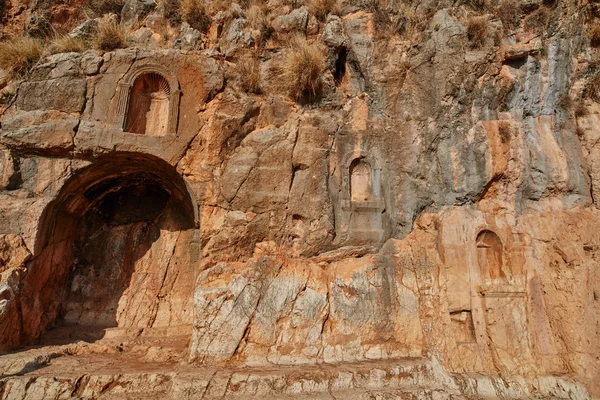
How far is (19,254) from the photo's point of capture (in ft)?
20.3

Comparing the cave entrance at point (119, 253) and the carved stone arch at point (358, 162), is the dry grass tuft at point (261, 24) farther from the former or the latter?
the cave entrance at point (119, 253)

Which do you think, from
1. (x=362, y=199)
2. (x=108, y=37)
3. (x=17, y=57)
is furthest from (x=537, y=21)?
(x=17, y=57)

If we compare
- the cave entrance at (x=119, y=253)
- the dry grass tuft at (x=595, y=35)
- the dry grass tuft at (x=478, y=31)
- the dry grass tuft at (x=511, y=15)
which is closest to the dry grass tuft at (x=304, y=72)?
the cave entrance at (x=119, y=253)

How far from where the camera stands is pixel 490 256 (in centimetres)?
660

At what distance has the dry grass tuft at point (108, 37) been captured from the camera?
7.42 metres

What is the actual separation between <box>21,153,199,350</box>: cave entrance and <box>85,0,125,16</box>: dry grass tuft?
4.61 metres

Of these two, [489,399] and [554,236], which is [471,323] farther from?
[554,236]

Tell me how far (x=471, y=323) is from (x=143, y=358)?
551cm

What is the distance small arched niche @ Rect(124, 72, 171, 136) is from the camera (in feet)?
23.9

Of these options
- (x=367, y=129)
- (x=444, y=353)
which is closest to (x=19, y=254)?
(x=367, y=129)

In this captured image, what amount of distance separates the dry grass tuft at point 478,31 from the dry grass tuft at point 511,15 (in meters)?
0.60

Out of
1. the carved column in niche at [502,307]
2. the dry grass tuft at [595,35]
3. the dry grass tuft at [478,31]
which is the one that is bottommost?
the carved column in niche at [502,307]

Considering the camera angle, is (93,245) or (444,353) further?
(93,245)

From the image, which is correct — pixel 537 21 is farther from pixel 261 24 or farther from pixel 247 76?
pixel 247 76
